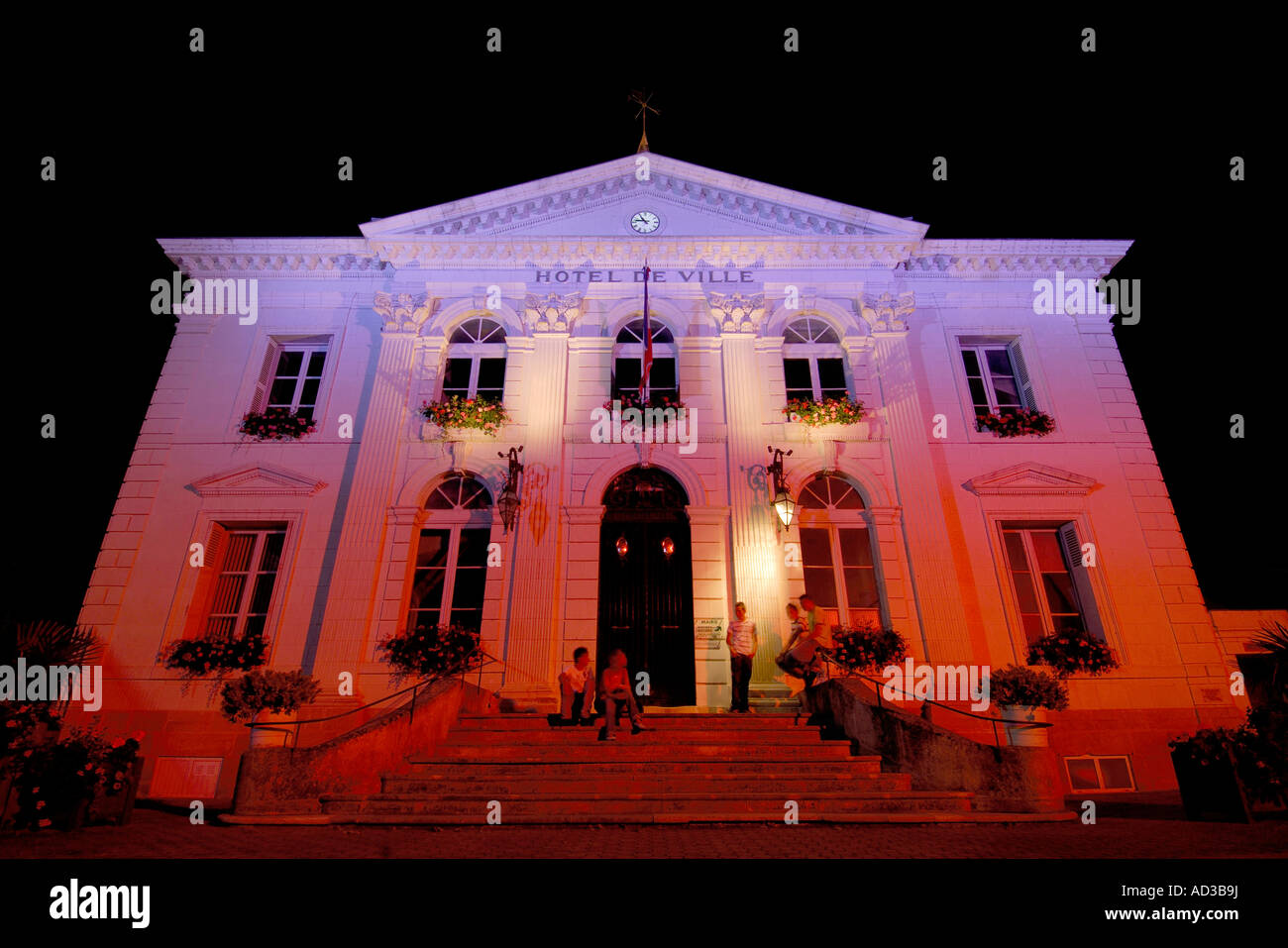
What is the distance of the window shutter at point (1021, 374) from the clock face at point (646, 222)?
→ 807 cm

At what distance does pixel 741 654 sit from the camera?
9961 mm

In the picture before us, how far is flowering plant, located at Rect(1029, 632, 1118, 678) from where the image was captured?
1059 cm

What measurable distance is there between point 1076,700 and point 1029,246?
363 inches

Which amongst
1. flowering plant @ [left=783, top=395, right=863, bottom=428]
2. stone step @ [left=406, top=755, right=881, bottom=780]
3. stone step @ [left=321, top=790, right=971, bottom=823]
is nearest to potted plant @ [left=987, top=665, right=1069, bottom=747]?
stone step @ [left=321, top=790, right=971, bottom=823]

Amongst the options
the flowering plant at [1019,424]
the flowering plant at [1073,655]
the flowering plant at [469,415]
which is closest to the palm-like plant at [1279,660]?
the flowering plant at [1073,655]

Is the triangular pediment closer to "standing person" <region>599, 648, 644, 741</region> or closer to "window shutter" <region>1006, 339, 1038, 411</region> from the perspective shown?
"window shutter" <region>1006, 339, 1038, 411</region>

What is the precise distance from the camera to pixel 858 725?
27.9ft

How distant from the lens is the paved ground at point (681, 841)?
16.0 ft

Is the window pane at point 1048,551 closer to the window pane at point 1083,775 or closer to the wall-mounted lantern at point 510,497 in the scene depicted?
the window pane at point 1083,775

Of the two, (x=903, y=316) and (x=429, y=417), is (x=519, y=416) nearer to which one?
(x=429, y=417)

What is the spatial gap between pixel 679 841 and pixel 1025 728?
14.4 feet

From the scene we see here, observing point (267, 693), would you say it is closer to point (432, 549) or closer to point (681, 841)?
point (432, 549)

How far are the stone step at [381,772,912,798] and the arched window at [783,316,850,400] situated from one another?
792cm

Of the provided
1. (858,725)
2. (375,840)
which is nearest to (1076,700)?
(858,725)
